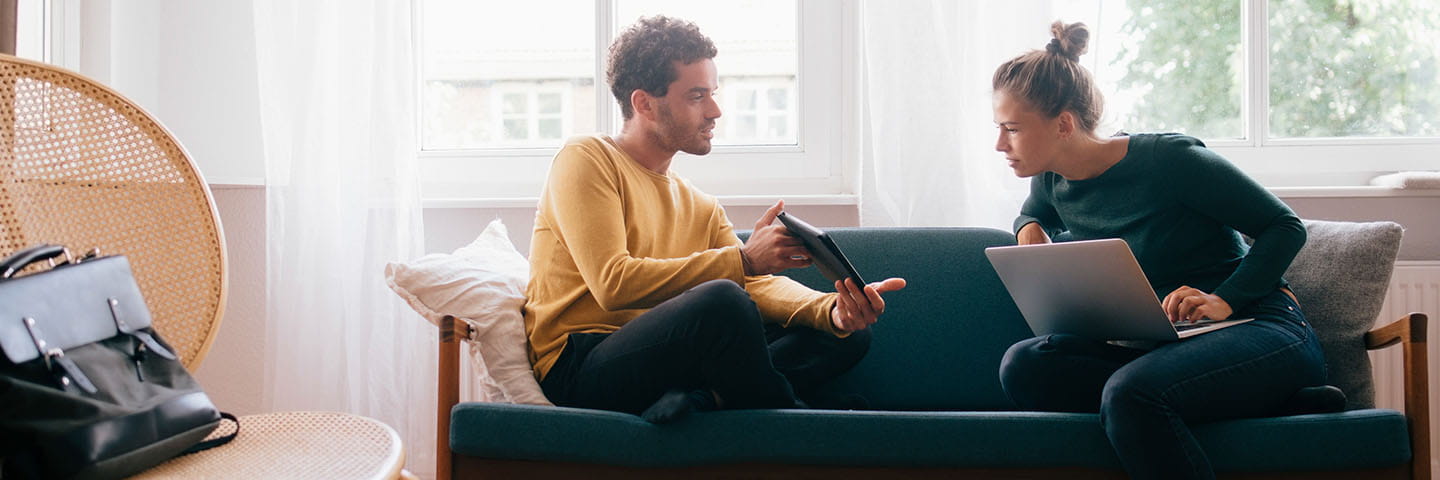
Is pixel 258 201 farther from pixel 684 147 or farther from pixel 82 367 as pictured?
pixel 82 367

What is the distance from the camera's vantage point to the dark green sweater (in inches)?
64.5

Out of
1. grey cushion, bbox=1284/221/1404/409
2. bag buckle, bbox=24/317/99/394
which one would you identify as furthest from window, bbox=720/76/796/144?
bag buckle, bbox=24/317/99/394

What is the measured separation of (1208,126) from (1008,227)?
2.39ft

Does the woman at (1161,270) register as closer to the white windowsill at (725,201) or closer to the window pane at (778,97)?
the white windowsill at (725,201)

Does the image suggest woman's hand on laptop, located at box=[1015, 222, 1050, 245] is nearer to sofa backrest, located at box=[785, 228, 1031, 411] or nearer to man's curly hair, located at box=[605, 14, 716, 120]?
sofa backrest, located at box=[785, 228, 1031, 411]

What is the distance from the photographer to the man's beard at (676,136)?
1.84 meters

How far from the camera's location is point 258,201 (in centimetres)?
247

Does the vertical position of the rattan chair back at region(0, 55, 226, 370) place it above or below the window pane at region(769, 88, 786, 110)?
below

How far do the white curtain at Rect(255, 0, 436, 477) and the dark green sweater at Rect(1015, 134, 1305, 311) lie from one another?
1.48m

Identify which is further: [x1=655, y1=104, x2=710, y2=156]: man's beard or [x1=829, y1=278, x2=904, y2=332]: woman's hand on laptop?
[x1=655, y1=104, x2=710, y2=156]: man's beard

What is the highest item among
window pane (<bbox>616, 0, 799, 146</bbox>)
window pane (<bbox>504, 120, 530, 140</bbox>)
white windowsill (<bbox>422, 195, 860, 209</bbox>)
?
window pane (<bbox>616, 0, 799, 146</bbox>)

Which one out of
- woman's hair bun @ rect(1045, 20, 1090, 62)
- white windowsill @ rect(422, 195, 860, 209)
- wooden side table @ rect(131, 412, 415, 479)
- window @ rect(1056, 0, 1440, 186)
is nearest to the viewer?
wooden side table @ rect(131, 412, 415, 479)

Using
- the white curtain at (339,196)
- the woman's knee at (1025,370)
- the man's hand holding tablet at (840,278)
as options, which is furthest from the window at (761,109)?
the woman's knee at (1025,370)

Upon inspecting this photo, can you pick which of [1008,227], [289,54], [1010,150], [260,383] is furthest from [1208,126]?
[260,383]
